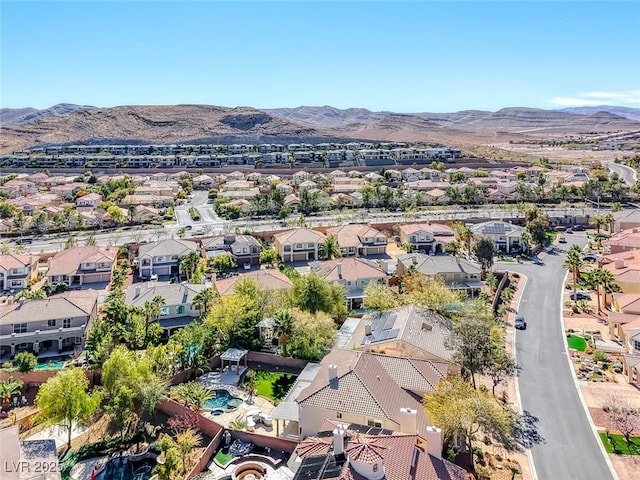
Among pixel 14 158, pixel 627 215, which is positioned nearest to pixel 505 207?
pixel 627 215

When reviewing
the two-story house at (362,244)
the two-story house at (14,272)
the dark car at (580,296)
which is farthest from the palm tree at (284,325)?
the two-story house at (14,272)

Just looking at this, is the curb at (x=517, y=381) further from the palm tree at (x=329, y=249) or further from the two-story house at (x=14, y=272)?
the two-story house at (x=14, y=272)

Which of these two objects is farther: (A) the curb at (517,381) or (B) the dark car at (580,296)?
(B) the dark car at (580,296)

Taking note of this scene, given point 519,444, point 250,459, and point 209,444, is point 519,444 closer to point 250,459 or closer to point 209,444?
point 250,459

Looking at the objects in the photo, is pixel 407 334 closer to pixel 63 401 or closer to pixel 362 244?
pixel 63 401

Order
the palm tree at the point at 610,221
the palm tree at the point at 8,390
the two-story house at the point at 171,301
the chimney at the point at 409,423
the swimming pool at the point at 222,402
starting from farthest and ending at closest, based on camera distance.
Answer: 1. the palm tree at the point at 610,221
2. the two-story house at the point at 171,301
3. the palm tree at the point at 8,390
4. the swimming pool at the point at 222,402
5. the chimney at the point at 409,423

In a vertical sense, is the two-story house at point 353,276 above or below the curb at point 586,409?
above

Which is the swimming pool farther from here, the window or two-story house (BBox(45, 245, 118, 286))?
two-story house (BBox(45, 245, 118, 286))
